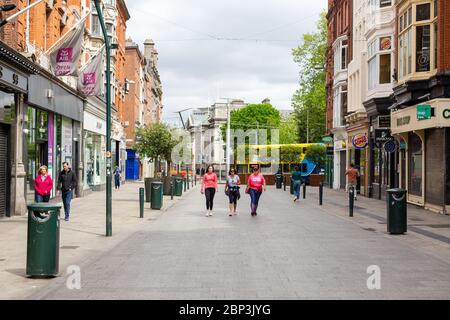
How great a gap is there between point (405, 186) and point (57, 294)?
21.3 meters

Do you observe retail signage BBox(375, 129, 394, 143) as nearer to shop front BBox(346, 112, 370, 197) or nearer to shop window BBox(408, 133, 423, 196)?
shop window BBox(408, 133, 423, 196)

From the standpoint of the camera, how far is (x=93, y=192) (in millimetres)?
35375

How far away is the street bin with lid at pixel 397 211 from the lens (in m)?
14.5

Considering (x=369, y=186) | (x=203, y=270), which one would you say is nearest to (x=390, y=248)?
(x=203, y=270)

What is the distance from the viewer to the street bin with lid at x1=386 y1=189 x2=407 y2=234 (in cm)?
1455

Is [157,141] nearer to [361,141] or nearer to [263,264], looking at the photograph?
[361,141]

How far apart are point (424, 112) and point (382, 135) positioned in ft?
20.5

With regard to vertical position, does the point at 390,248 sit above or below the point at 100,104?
below

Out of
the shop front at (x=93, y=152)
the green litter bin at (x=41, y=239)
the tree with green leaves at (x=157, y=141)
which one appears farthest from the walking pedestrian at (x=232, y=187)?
the shop front at (x=93, y=152)

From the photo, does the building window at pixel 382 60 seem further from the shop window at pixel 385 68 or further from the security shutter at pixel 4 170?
the security shutter at pixel 4 170

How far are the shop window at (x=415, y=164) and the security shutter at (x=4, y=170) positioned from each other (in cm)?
1578

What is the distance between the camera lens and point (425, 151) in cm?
2330

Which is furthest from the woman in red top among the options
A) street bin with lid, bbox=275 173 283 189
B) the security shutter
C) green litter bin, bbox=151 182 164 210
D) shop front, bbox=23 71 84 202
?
street bin with lid, bbox=275 173 283 189

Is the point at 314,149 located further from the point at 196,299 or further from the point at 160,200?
the point at 196,299
